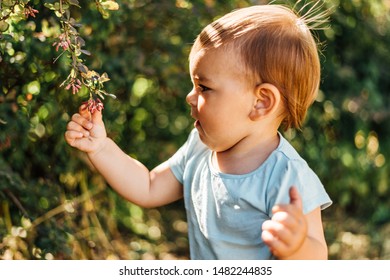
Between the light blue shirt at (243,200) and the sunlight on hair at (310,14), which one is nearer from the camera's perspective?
the light blue shirt at (243,200)

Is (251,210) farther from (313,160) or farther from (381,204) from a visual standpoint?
(381,204)

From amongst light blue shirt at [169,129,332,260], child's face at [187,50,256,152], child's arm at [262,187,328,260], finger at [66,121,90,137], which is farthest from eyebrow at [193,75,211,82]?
child's arm at [262,187,328,260]

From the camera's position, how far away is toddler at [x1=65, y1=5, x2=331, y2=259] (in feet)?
6.87

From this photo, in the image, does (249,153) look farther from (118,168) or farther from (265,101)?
(118,168)

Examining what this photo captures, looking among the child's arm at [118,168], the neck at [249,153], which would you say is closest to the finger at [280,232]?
the neck at [249,153]

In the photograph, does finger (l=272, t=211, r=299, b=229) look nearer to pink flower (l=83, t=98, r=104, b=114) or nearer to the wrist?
pink flower (l=83, t=98, r=104, b=114)

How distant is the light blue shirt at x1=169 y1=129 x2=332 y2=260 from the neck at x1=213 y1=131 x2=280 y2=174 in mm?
27

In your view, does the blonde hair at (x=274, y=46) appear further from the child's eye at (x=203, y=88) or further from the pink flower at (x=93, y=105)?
the pink flower at (x=93, y=105)

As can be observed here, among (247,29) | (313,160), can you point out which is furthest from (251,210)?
(313,160)

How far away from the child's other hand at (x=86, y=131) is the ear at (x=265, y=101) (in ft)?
1.60

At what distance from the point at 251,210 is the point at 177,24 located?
4.77ft

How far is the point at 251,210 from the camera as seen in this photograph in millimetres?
2121

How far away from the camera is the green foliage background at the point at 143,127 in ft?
8.84

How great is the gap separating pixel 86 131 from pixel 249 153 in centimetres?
52
